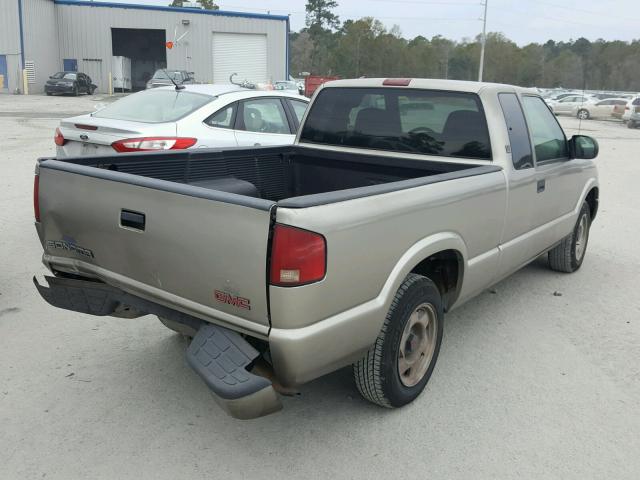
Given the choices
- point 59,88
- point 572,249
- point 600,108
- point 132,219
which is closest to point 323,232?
point 132,219

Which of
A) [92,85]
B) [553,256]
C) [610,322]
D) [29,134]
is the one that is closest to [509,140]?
[610,322]

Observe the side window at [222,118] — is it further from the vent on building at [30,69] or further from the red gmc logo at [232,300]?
the vent on building at [30,69]

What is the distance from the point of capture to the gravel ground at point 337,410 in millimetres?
2961

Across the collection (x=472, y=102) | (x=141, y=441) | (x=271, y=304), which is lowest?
(x=141, y=441)

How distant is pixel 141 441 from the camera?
3.10 meters

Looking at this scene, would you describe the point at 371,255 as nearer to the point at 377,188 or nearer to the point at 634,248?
the point at 377,188

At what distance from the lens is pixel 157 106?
7332 mm

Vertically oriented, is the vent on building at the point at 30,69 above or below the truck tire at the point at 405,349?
above

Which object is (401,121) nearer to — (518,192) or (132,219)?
(518,192)

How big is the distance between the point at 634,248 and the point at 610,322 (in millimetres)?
2803

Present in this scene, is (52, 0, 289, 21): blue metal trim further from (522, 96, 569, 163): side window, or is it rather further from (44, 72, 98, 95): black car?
(522, 96, 569, 163): side window

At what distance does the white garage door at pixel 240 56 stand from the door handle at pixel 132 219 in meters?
44.0

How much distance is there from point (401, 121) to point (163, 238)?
2.33 m

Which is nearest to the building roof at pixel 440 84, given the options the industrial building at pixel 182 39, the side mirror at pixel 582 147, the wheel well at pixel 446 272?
the side mirror at pixel 582 147
